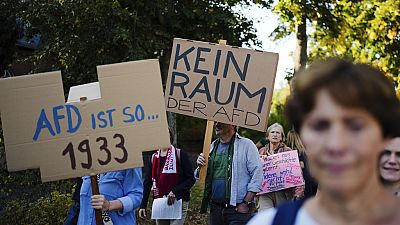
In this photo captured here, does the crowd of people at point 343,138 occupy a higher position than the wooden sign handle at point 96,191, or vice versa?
the crowd of people at point 343,138

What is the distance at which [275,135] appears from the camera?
7.05 meters

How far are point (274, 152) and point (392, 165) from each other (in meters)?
3.94

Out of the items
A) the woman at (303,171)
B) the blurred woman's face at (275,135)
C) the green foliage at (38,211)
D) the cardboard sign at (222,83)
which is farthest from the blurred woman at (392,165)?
the green foliage at (38,211)

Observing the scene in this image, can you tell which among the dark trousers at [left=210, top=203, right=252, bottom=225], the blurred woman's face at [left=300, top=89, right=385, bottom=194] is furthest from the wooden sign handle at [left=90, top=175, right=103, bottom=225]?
the blurred woman's face at [left=300, top=89, right=385, bottom=194]

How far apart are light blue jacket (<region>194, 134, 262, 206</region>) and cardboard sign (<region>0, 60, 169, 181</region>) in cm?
174

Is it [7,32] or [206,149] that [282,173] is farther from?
[7,32]

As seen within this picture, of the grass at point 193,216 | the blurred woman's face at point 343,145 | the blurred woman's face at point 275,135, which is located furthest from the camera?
the grass at point 193,216

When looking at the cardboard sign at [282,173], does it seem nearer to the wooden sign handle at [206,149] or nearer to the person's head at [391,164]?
the wooden sign handle at [206,149]

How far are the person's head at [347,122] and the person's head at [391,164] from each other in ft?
4.35

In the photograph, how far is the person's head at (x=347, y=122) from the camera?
1.65 metres

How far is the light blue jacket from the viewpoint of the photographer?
5750 millimetres

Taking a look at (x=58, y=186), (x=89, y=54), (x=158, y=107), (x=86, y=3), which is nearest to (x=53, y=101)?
(x=158, y=107)

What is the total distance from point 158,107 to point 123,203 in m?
0.76

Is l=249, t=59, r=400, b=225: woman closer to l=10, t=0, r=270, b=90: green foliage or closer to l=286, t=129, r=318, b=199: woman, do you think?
l=286, t=129, r=318, b=199: woman
